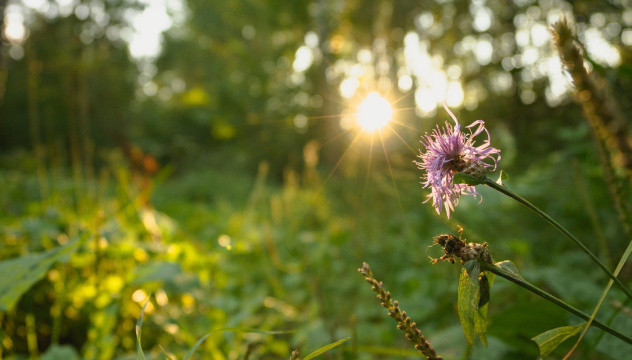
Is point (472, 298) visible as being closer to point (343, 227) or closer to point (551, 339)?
point (551, 339)

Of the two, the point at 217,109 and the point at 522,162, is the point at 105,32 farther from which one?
the point at 522,162

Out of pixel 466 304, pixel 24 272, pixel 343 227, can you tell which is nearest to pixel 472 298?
pixel 466 304

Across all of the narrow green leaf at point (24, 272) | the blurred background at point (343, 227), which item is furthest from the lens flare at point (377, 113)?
the narrow green leaf at point (24, 272)

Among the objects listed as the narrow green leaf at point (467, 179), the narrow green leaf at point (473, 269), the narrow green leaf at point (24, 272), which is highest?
the narrow green leaf at point (24, 272)

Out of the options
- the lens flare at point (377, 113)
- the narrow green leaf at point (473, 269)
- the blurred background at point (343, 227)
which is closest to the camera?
the narrow green leaf at point (473, 269)

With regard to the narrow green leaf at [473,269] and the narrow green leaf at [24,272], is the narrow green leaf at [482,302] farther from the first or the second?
the narrow green leaf at [24,272]

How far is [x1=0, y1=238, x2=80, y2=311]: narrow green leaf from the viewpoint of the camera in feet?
2.18

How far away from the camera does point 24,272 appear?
0.70m

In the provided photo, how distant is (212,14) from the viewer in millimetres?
10852

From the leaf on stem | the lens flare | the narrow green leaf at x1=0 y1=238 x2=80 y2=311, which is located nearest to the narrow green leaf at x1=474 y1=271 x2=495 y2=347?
the leaf on stem

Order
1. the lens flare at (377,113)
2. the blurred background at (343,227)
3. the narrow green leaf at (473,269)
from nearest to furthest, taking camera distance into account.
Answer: the narrow green leaf at (473,269) < the lens flare at (377,113) < the blurred background at (343,227)

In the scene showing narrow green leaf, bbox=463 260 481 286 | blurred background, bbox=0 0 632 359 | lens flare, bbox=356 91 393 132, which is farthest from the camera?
blurred background, bbox=0 0 632 359

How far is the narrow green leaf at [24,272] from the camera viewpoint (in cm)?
66

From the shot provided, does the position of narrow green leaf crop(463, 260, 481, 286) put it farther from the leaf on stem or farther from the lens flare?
the lens flare
